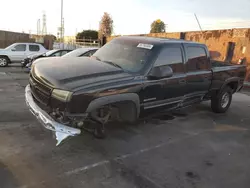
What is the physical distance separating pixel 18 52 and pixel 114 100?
14.8 meters

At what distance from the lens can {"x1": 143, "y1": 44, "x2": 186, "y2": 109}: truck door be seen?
15.5 feet

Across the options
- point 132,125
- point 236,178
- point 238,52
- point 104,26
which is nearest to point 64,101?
point 132,125

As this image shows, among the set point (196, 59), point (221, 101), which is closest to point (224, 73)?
point (221, 101)

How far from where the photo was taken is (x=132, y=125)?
224 inches

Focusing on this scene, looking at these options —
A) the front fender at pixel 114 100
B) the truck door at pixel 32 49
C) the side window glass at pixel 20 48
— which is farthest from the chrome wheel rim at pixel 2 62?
the front fender at pixel 114 100

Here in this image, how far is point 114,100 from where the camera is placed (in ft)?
13.4

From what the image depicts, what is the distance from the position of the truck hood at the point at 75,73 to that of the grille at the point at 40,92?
9cm

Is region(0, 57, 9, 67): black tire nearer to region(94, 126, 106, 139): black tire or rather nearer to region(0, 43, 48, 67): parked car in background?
region(0, 43, 48, 67): parked car in background

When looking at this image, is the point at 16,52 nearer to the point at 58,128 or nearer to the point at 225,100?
the point at 225,100

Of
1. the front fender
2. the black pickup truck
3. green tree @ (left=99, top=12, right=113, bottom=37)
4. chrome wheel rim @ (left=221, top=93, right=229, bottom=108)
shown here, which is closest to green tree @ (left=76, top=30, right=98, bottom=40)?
green tree @ (left=99, top=12, right=113, bottom=37)

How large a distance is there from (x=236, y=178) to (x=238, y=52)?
10.7 m

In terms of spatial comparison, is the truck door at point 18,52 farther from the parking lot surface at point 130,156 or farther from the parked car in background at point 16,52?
the parking lot surface at point 130,156

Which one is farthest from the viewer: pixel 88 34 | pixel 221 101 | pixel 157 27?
pixel 157 27

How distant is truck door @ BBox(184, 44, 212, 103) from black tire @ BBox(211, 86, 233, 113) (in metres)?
0.85
